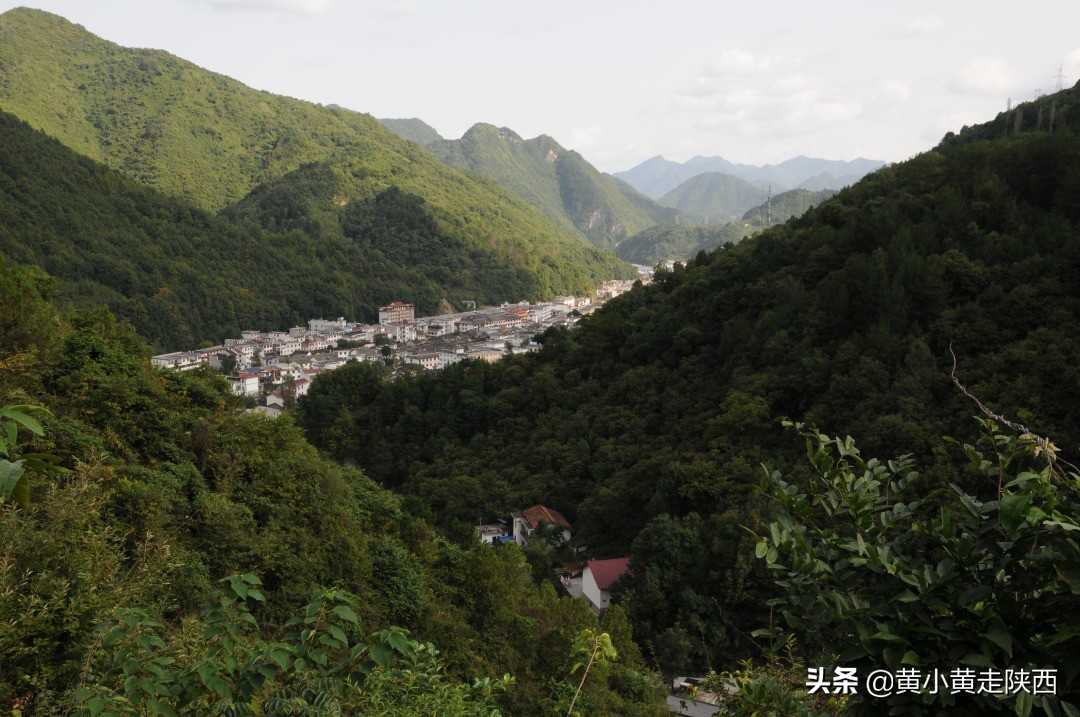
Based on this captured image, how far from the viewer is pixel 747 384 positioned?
663 inches

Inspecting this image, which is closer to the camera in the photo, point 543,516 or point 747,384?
point 747,384

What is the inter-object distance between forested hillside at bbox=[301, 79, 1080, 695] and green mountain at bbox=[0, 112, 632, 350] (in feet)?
114

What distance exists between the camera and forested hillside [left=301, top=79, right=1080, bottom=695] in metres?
12.6

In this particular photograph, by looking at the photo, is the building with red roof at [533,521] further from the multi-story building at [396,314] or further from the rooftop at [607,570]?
the multi-story building at [396,314]

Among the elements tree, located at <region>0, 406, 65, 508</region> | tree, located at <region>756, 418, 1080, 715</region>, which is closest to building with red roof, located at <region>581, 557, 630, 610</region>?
tree, located at <region>756, 418, 1080, 715</region>

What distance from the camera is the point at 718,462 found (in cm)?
1510

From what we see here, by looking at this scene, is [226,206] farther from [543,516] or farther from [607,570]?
[607,570]

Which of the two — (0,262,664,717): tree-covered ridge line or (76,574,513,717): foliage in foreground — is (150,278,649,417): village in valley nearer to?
(0,262,664,717): tree-covered ridge line

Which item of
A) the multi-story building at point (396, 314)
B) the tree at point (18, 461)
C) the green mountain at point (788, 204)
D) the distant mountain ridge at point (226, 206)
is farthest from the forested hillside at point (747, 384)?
the green mountain at point (788, 204)

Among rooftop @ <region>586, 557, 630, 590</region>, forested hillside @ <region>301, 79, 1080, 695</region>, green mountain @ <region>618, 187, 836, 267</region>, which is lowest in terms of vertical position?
rooftop @ <region>586, 557, 630, 590</region>

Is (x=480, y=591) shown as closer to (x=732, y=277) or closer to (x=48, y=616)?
(x=48, y=616)

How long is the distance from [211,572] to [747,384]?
Answer: 12550 mm

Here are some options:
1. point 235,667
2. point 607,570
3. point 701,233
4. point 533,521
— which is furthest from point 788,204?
point 235,667

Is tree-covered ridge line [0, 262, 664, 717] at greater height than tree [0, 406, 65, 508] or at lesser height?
lesser
